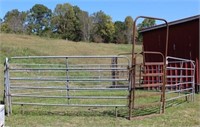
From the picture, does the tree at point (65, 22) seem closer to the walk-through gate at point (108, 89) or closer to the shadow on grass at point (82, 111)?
the walk-through gate at point (108, 89)

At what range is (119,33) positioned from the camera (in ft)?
211

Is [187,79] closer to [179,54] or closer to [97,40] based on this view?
[179,54]

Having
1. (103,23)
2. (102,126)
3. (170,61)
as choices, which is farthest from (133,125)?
(103,23)

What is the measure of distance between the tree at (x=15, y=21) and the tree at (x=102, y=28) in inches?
554

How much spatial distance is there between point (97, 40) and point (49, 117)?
5298cm

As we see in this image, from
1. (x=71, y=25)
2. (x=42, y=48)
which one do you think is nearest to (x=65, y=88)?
(x=42, y=48)

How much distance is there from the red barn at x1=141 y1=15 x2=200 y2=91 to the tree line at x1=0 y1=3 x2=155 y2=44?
140 ft

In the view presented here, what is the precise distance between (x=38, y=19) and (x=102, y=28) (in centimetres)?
1417

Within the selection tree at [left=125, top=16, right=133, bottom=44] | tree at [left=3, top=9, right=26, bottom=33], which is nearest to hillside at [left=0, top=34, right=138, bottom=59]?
tree at [left=3, top=9, right=26, bottom=33]

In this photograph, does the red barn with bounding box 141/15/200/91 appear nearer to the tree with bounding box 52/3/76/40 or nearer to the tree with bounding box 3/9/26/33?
the tree with bounding box 3/9/26/33

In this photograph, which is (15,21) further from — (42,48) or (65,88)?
(65,88)

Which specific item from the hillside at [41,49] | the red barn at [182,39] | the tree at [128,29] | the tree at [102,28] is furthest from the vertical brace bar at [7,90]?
the tree at [128,29]

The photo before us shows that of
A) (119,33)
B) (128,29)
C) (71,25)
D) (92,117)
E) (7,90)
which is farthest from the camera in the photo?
(119,33)

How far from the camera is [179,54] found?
13562mm
